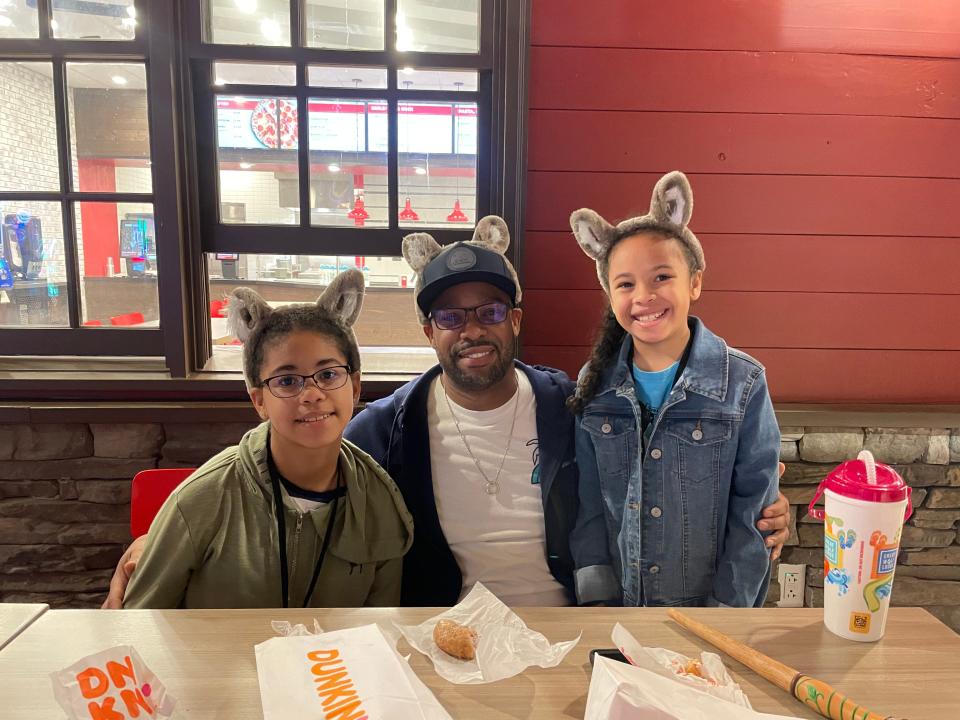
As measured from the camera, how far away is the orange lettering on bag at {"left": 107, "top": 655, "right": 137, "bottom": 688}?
2.58ft

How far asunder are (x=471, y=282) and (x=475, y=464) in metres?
0.44

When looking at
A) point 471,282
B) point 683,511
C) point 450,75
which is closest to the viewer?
point 683,511

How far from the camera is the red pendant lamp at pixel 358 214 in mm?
2209

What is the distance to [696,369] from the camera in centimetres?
140

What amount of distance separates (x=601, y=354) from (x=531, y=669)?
79 centimetres

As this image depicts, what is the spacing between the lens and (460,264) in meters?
1.51

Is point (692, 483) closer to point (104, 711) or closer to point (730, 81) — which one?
point (104, 711)

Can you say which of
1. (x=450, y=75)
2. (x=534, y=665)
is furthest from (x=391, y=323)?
(x=534, y=665)

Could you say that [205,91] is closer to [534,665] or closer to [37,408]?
[37,408]

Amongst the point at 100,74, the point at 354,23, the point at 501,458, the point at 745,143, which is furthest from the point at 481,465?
the point at 100,74

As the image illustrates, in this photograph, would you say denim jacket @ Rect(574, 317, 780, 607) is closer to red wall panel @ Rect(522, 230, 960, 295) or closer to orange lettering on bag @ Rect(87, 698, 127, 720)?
red wall panel @ Rect(522, 230, 960, 295)

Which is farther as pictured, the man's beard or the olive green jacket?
the man's beard

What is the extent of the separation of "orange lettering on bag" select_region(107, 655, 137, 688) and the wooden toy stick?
0.78 m

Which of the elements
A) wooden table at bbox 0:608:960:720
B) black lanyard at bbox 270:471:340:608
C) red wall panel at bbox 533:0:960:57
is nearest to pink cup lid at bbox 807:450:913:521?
wooden table at bbox 0:608:960:720
